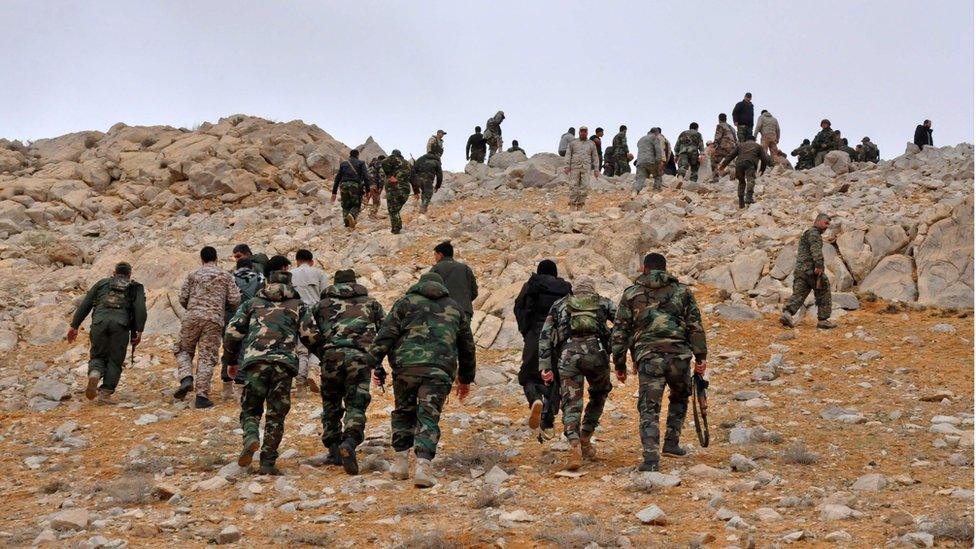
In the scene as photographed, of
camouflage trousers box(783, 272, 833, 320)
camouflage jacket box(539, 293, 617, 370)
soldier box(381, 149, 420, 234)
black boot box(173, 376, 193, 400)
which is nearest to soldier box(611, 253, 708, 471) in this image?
camouflage jacket box(539, 293, 617, 370)

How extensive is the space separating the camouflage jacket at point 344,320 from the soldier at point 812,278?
27.9 feet

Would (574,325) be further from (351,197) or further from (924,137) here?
(924,137)

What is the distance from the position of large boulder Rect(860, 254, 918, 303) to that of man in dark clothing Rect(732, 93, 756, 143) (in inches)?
348

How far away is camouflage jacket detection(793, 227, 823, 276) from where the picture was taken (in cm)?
1442

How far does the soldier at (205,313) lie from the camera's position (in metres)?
11.5

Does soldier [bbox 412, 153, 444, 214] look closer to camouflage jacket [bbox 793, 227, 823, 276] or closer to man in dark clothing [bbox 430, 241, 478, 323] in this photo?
camouflage jacket [bbox 793, 227, 823, 276]

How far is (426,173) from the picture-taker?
23.0 m

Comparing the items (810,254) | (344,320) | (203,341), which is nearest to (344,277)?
(344,320)

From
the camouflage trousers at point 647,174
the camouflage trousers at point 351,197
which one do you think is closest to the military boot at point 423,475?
the camouflage trousers at point 351,197

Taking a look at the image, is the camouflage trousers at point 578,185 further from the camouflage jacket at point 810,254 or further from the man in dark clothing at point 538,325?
the man in dark clothing at point 538,325

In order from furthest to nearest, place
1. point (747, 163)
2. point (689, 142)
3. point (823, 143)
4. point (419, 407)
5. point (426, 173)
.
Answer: point (823, 143) < point (689, 142) < point (426, 173) < point (747, 163) < point (419, 407)

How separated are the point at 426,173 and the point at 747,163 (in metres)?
7.61

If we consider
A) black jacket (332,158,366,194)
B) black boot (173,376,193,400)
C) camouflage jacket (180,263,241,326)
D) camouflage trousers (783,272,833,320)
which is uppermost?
black jacket (332,158,366,194)

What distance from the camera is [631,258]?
18750mm
